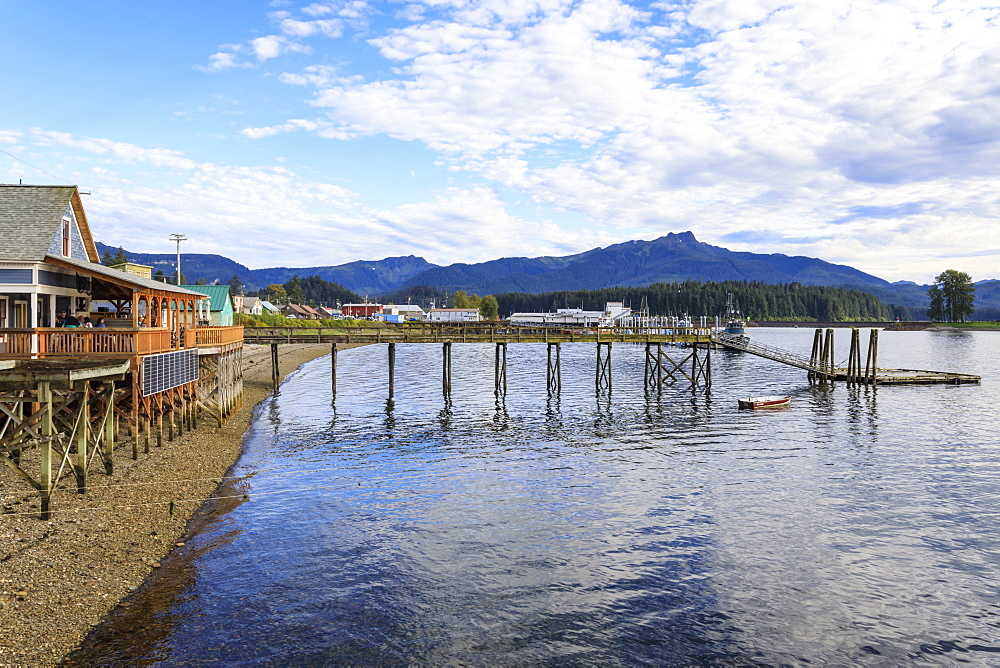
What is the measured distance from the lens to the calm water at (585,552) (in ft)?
43.9

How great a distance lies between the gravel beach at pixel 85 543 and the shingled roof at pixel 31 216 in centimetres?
826

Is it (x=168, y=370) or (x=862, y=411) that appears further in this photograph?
(x=862, y=411)

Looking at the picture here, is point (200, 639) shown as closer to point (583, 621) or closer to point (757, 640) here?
point (583, 621)

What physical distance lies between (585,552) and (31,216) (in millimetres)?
25615

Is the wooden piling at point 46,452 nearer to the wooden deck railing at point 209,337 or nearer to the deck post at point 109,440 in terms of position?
the deck post at point 109,440

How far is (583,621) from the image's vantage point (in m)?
14.4

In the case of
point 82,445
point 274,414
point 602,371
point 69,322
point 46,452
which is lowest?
point 274,414

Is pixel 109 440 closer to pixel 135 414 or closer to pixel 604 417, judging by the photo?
pixel 135 414

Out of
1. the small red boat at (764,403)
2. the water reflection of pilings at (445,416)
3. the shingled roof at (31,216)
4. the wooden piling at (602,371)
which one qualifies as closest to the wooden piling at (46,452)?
the shingled roof at (31,216)

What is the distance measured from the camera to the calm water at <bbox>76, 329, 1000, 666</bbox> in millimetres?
13391

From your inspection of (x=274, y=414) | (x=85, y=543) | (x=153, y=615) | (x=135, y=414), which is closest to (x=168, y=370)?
(x=135, y=414)

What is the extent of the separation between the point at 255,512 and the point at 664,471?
53.9 ft

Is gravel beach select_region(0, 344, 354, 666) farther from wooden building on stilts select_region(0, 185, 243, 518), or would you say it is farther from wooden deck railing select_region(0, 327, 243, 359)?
wooden deck railing select_region(0, 327, 243, 359)

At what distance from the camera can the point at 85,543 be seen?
52.0ft
